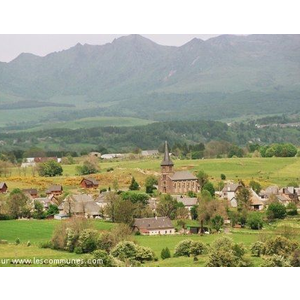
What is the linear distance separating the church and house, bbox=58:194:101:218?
234 inches

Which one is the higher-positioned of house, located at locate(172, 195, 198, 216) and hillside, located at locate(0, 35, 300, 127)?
hillside, located at locate(0, 35, 300, 127)

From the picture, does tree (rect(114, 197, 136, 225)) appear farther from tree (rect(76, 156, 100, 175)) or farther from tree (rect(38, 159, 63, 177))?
tree (rect(76, 156, 100, 175))

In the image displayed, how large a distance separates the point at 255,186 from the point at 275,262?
13.5 metres

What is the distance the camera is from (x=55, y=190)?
29.5m

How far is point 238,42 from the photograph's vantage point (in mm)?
138250

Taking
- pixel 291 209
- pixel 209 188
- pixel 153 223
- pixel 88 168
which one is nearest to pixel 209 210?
pixel 153 223

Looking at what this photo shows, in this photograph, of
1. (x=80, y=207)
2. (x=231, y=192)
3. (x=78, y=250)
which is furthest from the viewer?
(x=231, y=192)

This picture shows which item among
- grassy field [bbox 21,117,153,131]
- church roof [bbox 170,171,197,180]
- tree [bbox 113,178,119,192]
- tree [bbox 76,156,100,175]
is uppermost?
A: grassy field [bbox 21,117,153,131]

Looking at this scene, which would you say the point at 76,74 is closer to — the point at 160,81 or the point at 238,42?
the point at 160,81

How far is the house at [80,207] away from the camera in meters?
24.6

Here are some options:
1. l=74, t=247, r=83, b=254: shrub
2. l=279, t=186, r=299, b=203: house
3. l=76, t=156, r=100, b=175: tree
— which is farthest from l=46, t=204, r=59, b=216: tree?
l=76, t=156, r=100, b=175: tree

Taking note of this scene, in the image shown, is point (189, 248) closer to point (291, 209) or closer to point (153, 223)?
point (153, 223)

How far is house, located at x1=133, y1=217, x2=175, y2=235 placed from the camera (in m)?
23.4
